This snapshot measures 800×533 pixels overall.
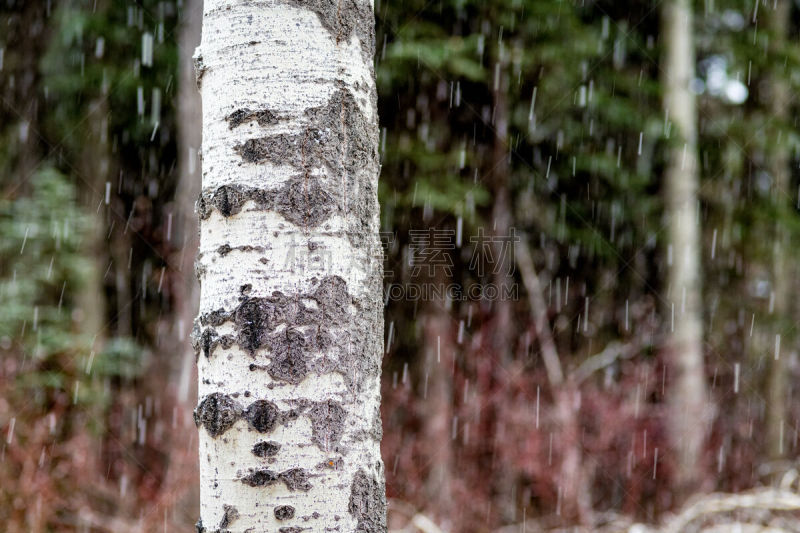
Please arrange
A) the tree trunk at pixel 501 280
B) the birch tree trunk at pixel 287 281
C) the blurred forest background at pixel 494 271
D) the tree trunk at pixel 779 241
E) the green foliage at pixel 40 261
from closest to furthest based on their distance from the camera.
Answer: the birch tree trunk at pixel 287 281, the blurred forest background at pixel 494 271, the tree trunk at pixel 501 280, the green foliage at pixel 40 261, the tree trunk at pixel 779 241

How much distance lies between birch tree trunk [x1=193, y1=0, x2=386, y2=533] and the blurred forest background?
3364mm

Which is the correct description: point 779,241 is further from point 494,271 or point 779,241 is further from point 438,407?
point 438,407

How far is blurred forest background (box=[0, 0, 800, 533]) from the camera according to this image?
16.3 feet

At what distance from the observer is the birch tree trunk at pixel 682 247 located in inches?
231

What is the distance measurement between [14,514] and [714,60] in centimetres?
877

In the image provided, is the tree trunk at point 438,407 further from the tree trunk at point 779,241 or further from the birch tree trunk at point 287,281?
the birch tree trunk at point 287,281

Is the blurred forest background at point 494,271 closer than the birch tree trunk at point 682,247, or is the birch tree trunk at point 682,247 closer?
the blurred forest background at point 494,271

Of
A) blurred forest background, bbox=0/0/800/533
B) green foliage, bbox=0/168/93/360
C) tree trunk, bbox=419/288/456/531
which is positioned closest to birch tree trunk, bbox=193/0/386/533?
blurred forest background, bbox=0/0/800/533

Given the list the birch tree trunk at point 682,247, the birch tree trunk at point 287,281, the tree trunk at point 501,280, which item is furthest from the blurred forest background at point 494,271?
the birch tree trunk at point 287,281

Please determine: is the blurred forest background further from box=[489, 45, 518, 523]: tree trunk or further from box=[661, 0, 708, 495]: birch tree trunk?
box=[661, 0, 708, 495]: birch tree trunk

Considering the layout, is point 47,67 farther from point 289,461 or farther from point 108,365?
point 289,461

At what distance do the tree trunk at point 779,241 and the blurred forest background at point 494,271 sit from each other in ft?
0.11

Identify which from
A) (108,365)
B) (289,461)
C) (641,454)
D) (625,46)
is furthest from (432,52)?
(289,461)

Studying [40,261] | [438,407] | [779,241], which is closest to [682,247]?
[779,241]
